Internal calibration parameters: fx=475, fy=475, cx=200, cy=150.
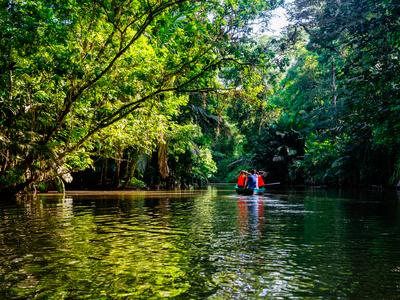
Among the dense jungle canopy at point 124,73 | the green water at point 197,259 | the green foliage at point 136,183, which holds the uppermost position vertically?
the dense jungle canopy at point 124,73

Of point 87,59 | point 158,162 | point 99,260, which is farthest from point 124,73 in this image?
point 158,162

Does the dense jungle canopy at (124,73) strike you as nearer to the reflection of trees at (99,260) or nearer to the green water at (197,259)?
the green water at (197,259)

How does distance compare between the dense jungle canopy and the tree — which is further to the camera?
the dense jungle canopy

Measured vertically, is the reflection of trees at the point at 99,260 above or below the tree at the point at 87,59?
below

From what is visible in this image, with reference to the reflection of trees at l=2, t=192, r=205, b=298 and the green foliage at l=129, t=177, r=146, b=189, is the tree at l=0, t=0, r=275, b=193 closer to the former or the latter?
the reflection of trees at l=2, t=192, r=205, b=298

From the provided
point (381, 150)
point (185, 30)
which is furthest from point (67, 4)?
point (381, 150)

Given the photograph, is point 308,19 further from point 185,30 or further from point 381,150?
point 185,30

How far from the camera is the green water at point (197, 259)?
4809 millimetres

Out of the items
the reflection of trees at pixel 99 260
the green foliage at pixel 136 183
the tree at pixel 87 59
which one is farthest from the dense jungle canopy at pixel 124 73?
the green foliage at pixel 136 183

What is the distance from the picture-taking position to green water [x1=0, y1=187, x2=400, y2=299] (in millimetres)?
4809

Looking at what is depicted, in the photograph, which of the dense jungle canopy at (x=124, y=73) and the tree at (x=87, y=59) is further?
the dense jungle canopy at (x=124, y=73)

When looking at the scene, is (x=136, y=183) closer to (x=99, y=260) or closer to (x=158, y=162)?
(x=158, y=162)

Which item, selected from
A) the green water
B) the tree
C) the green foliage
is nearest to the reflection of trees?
the green water

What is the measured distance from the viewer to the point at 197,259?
651cm
